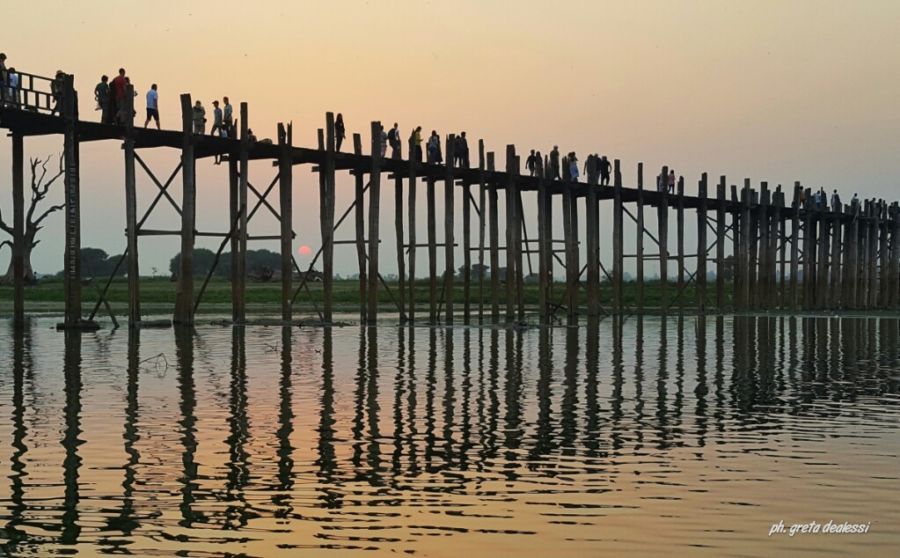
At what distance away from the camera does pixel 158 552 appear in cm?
814

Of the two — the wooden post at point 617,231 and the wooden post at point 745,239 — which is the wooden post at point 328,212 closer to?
the wooden post at point 617,231

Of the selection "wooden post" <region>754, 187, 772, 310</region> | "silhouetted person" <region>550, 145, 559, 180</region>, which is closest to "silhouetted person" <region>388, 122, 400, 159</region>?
"silhouetted person" <region>550, 145, 559, 180</region>

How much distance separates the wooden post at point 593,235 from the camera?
142 feet

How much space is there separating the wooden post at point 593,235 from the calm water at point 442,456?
19545mm

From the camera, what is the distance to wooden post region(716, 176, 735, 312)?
166 ft

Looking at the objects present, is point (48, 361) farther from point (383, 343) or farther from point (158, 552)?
point (158, 552)

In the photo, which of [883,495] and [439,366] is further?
[439,366]

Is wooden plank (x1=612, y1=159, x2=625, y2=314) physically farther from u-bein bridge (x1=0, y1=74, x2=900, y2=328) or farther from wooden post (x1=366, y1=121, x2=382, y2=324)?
wooden post (x1=366, y1=121, x2=382, y2=324)

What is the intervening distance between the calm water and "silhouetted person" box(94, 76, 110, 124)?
310 inches

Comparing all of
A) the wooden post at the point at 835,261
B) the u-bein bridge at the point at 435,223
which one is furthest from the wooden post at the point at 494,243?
the wooden post at the point at 835,261

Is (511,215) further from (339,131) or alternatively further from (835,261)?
(835,261)

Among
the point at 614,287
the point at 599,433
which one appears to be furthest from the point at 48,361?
the point at 614,287

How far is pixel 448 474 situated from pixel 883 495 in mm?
3299

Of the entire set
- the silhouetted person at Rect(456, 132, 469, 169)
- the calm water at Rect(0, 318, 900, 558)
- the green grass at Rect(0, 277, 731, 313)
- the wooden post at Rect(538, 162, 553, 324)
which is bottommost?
the calm water at Rect(0, 318, 900, 558)
